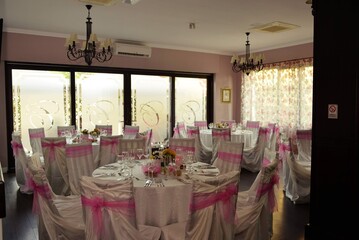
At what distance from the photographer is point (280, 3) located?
4.82 metres

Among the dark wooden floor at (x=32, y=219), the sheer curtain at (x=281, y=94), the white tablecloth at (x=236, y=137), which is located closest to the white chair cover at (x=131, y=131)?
the white tablecloth at (x=236, y=137)

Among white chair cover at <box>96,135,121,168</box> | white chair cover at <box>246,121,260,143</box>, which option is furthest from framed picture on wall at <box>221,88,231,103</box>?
white chair cover at <box>96,135,121,168</box>

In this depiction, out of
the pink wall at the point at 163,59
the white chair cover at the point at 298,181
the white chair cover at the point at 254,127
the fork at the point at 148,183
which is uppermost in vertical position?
the pink wall at the point at 163,59

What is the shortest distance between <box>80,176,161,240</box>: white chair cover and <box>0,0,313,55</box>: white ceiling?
3198 millimetres

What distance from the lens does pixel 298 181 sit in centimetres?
A: 479

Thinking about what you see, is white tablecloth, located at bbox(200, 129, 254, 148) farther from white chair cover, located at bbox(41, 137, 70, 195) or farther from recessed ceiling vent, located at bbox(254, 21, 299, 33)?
white chair cover, located at bbox(41, 137, 70, 195)

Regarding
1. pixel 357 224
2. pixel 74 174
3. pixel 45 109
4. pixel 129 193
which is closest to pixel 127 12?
pixel 74 174

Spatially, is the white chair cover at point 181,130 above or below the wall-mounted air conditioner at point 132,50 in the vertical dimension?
below

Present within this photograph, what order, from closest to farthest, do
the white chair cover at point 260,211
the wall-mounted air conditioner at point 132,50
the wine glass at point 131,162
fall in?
1. the white chair cover at point 260,211
2. the wine glass at point 131,162
3. the wall-mounted air conditioner at point 132,50

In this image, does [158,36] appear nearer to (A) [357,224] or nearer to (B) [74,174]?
(B) [74,174]

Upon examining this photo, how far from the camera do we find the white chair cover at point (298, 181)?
476cm

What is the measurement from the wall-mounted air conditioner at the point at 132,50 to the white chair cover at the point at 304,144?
4.19 m

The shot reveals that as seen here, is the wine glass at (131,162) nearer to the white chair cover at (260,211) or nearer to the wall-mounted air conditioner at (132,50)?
the white chair cover at (260,211)

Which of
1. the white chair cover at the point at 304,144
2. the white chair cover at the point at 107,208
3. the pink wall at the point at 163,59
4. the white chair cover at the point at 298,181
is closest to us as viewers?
the white chair cover at the point at 107,208
